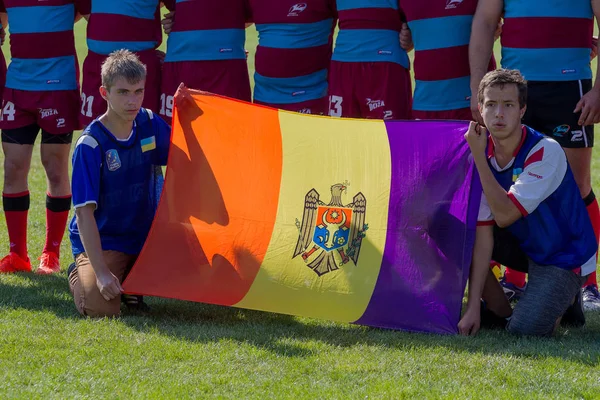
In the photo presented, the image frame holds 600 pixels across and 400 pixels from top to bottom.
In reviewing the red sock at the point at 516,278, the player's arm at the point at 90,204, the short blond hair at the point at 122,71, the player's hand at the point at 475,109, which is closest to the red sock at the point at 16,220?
the player's arm at the point at 90,204

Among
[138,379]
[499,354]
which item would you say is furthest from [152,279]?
[499,354]

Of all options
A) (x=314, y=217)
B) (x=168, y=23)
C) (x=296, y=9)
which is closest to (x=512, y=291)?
(x=314, y=217)

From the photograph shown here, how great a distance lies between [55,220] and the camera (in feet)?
21.0

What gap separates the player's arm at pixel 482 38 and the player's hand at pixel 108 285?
7.07 ft

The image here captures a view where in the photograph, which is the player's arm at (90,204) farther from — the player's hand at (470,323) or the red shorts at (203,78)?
the player's hand at (470,323)

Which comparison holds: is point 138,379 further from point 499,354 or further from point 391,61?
point 391,61

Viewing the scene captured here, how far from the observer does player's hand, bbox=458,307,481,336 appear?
4680 mm

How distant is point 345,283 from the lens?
15.8ft

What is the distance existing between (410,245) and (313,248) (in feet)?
1.59

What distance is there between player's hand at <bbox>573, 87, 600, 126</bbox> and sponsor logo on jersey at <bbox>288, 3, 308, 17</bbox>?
1.75 metres

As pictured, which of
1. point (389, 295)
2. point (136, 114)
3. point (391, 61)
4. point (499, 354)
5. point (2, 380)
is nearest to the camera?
point (2, 380)

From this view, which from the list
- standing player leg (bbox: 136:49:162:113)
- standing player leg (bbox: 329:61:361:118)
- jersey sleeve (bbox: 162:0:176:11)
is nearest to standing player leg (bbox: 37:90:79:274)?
standing player leg (bbox: 136:49:162:113)

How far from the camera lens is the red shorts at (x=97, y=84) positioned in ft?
20.1

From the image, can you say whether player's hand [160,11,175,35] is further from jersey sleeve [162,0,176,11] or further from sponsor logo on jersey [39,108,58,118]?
sponsor logo on jersey [39,108,58,118]
